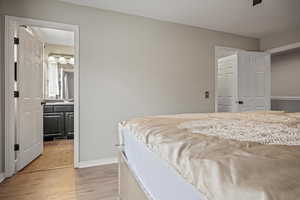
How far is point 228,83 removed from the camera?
13.3ft

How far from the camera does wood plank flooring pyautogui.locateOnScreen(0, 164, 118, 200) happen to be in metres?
1.78

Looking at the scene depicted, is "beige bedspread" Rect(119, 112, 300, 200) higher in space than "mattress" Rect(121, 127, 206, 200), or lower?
higher

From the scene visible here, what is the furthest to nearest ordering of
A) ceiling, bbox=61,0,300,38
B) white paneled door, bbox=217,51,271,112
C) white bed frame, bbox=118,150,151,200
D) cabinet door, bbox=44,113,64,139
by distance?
1. cabinet door, bbox=44,113,64,139
2. white paneled door, bbox=217,51,271,112
3. ceiling, bbox=61,0,300,38
4. white bed frame, bbox=118,150,151,200

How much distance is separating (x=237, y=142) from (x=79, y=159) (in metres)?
2.38

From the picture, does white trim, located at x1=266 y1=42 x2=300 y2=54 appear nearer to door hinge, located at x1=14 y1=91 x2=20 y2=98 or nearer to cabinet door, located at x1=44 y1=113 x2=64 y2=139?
door hinge, located at x1=14 y1=91 x2=20 y2=98

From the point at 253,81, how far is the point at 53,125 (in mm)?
4656

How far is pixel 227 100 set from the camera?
160 inches

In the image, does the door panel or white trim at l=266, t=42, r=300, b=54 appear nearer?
white trim at l=266, t=42, r=300, b=54

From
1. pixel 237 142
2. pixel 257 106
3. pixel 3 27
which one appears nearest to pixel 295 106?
pixel 257 106

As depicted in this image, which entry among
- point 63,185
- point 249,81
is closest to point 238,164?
point 63,185

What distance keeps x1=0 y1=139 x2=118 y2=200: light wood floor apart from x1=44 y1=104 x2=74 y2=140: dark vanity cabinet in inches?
64.4

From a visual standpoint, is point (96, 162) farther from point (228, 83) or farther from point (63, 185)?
point (228, 83)


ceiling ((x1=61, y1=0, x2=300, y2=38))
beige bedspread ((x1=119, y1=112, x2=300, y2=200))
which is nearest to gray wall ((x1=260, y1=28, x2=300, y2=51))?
ceiling ((x1=61, y1=0, x2=300, y2=38))

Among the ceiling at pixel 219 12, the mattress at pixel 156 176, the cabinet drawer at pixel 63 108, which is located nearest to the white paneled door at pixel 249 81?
the ceiling at pixel 219 12
